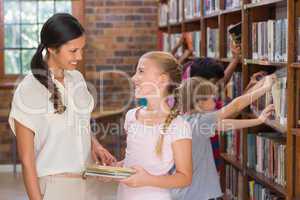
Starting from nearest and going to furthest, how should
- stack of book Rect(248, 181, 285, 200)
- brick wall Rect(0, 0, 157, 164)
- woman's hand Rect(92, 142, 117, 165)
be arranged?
1. woman's hand Rect(92, 142, 117, 165)
2. stack of book Rect(248, 181, 285, 200)
3. brick wall Rect(0, 0, 157, 164)

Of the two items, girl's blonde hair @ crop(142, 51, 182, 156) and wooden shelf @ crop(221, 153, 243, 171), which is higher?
girl's blonde hair @ crop(142, 51, 182, 156)

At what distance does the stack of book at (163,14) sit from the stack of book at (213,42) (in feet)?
6.44

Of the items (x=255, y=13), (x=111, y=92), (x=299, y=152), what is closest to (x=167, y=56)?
(x=299, y=152)

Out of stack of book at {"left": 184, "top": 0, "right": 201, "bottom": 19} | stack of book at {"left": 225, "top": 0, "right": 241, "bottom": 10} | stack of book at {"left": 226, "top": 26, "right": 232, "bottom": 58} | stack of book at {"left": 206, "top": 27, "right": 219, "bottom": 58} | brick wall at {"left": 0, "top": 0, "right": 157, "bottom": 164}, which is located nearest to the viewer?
stack of book at {"left": 225, "top": 0, "right": 241, "bottom": 10}

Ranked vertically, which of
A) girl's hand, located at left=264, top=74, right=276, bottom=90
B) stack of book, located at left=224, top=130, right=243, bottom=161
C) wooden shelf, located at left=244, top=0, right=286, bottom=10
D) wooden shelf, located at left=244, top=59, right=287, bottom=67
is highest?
wooden shelf, located at left=244, top=0, right=286, bottom=10

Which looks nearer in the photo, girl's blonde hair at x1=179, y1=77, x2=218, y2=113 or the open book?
the open book

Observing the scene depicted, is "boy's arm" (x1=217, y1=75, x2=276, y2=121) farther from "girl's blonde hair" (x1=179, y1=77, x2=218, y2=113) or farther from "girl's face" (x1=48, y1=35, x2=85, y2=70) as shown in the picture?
"girl's face" (x1=48, y1=35, x2=85, y2=70)

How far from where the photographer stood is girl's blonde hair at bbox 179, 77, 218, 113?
120 inches

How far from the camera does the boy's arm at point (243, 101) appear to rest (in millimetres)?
2982

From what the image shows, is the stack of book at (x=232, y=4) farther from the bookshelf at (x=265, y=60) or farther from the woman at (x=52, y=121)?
the woman at (x=52, y=121)

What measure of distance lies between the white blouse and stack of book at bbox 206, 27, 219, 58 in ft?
7.35

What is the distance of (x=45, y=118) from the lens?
2.36 m

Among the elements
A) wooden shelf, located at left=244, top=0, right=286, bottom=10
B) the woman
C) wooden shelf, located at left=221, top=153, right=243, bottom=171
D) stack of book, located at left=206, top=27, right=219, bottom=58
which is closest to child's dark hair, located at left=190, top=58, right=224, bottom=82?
wooden shelf, located at left=244, top=0, right=286, bottom=10

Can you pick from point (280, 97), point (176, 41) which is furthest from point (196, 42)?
point (280, 97)
